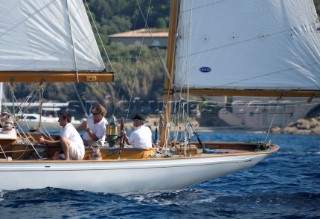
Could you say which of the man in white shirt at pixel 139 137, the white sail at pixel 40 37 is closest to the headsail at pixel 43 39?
the white sail at pixel 40 37

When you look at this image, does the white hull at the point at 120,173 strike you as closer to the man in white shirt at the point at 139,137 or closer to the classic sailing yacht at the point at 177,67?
the classic sailing yacht at the point at 177,67

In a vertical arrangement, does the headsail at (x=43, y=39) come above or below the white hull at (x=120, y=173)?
above

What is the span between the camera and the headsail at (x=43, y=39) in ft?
61.7

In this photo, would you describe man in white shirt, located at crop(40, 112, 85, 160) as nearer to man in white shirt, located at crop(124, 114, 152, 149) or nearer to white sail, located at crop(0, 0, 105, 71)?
man in white shirt, located at crop(124, 114, 152, 149)

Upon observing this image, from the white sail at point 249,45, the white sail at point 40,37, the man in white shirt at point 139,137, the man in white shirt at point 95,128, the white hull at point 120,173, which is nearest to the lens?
the white hull at point 120,173

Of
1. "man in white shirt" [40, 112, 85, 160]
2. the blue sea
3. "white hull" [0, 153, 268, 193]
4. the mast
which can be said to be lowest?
the blue sea

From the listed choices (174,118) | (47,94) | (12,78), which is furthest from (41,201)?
(47,94)

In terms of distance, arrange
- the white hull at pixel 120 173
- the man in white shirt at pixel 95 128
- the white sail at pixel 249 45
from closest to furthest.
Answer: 1. the white hull at pixel 120 173
2. the man in white shirt at pixel 95 128
3. the white sail at pixel 249 45

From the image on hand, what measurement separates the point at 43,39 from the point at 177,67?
330cm

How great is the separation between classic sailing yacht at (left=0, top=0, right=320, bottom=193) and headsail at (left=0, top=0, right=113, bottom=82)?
20 mm

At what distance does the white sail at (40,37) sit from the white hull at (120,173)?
2.09 meters

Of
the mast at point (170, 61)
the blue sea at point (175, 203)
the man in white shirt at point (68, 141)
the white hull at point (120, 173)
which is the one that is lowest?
the blue sea at point (175, 203)

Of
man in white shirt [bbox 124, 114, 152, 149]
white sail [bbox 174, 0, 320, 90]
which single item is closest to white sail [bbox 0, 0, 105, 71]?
man in white shirt [bbox 124, 114, 152, 149]

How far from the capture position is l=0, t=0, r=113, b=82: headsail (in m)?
18.8
